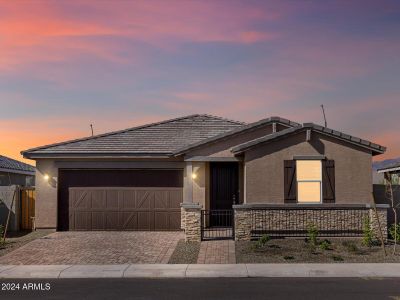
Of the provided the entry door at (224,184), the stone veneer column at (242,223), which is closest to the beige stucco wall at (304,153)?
the stone veneer column at (242,223)

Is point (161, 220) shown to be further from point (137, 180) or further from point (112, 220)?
point (112, 220)

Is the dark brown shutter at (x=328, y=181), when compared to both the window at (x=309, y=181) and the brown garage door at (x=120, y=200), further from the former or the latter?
the brown garage door at (x=120, y=200)

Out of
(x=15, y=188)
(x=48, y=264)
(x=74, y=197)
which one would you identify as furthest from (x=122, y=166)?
(x=48, y=264)

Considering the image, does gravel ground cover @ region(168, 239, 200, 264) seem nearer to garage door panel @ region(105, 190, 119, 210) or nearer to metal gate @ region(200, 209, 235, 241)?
metal gate @ region(200, 209, 235, 241)

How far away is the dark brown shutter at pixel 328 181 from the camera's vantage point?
19047mm

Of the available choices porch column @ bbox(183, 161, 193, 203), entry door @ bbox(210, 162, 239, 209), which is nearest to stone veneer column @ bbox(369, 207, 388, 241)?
A: entry door @ bbox(210, 162, 239, 209)

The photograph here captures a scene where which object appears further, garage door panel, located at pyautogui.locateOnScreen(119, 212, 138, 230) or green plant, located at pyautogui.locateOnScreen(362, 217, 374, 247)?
garage door panel, located at pyautogui.locateOnScreen(119, 212, 138, 230)

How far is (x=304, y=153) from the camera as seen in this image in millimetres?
19375

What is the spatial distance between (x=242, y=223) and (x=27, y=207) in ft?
33.9

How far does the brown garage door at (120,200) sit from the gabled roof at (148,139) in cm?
96

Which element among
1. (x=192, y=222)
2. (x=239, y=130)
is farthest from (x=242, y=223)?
(x=239, y=130)

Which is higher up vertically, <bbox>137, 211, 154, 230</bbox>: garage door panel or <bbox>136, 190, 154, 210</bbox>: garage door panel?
<bbox>136, 190, 154, 210</bbox>: garage door panel
